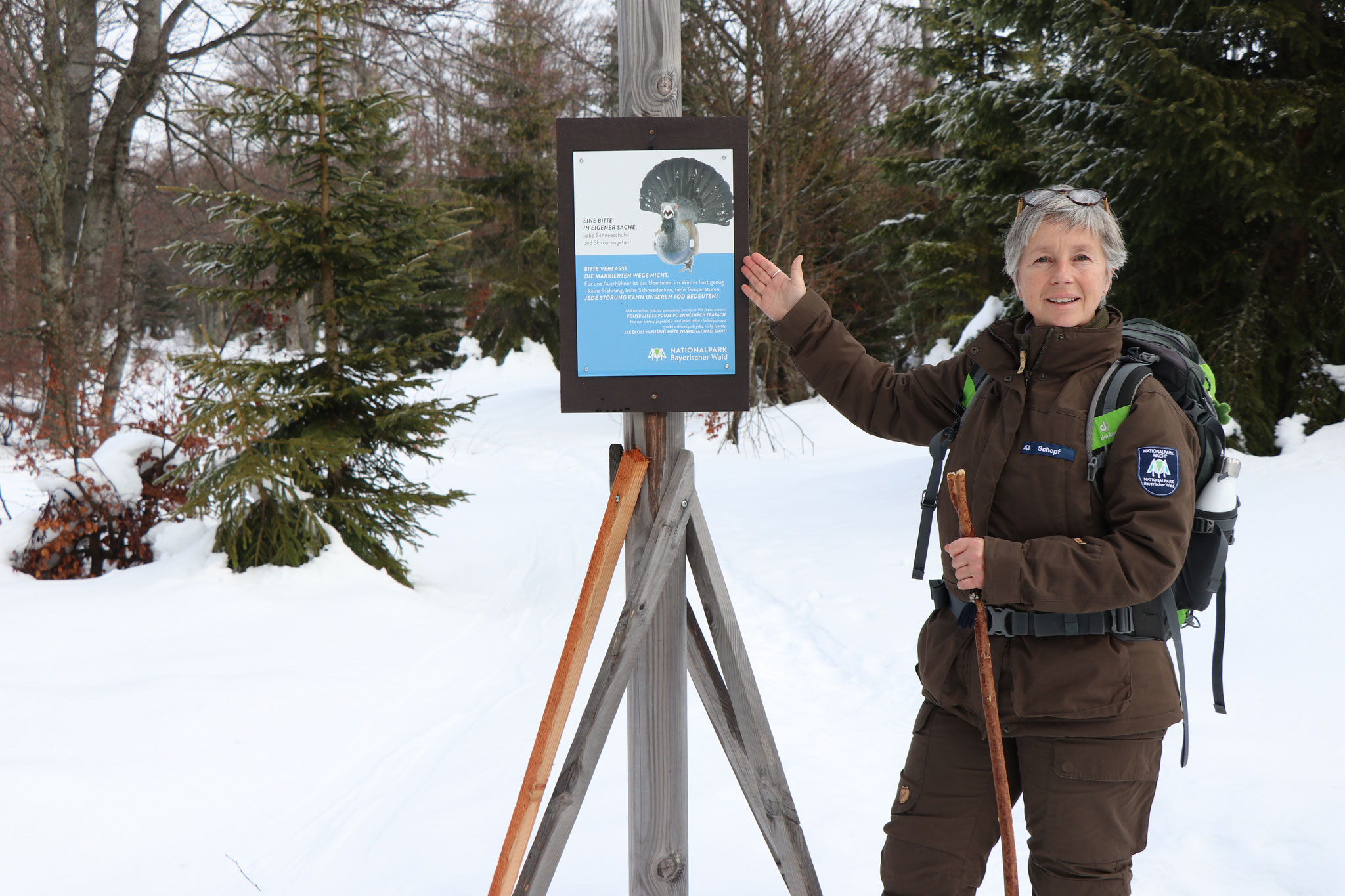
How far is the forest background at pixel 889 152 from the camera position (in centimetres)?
633

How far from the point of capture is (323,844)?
3.35m

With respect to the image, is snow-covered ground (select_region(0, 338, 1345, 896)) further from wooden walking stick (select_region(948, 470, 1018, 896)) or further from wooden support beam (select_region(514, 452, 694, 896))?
wooden walking stick (select_region(948, 470, 1018, 896))

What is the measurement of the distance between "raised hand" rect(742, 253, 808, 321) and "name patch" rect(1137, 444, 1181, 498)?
0.95 meters

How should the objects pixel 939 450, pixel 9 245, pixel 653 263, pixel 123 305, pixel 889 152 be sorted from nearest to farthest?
pixel 939 450 → pixel 653 263 → pixel 123 305 → pixel 889 152 → pixel 9 245

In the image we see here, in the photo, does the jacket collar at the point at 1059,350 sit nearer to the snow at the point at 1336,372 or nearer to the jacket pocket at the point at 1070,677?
the jacket pocket at the point at 1070,677

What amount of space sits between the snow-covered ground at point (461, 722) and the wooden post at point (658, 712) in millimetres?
544

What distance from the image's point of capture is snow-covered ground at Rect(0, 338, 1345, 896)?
10.3 ft

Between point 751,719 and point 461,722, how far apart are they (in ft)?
7.74

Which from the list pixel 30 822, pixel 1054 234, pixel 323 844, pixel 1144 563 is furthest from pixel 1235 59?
pixel 30 822

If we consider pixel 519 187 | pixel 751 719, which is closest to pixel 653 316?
pixel 751 719

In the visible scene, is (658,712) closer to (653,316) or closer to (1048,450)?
(653,316)

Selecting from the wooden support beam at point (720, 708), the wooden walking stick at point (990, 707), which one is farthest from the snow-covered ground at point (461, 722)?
the wooden walking stick at point (990, 707)

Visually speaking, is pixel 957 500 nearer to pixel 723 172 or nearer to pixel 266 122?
pixel 723 172

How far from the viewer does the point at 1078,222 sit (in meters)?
2.04
